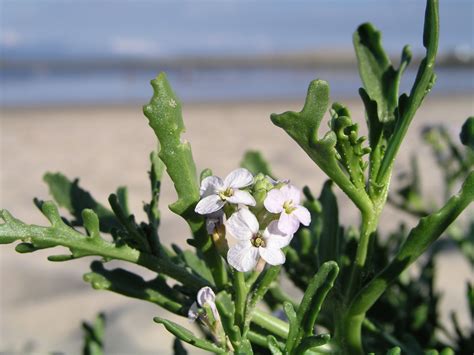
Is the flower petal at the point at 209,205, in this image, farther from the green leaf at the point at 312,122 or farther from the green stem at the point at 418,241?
the green stem at the point at 418,241

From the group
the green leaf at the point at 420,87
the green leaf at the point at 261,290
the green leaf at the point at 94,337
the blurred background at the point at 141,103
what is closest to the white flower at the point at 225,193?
the green leaf at the point at 261,290

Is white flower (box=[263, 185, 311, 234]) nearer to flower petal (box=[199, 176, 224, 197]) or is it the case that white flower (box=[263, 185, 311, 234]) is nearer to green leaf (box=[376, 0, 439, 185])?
flower petal (box=[199, 176, 224, 197])

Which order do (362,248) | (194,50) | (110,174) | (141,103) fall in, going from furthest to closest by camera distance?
(194,50) < (141,103) < (110,174) < (362,248)

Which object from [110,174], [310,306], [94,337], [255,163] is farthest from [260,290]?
[110,174]

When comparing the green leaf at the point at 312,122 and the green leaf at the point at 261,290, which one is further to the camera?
the green leaf at the point at 261,290

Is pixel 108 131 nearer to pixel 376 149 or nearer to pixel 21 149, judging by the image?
pixel 21 149

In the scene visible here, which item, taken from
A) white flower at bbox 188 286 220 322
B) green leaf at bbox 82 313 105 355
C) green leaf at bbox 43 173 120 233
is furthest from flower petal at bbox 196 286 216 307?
green leaf at bbox 82 313 105 355

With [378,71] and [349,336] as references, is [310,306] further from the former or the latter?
[378,71]
